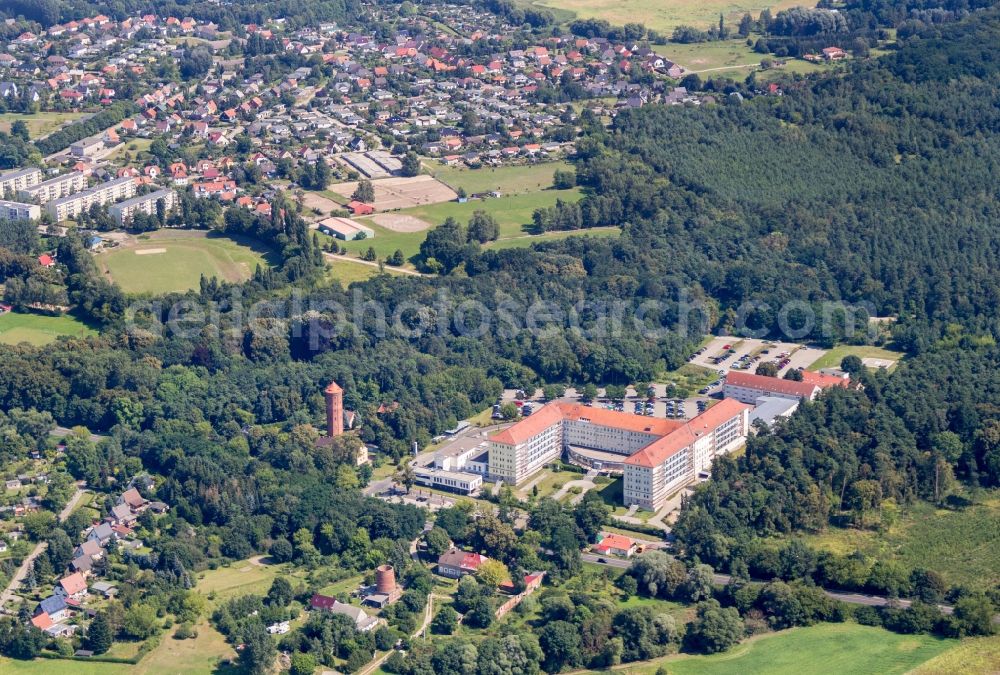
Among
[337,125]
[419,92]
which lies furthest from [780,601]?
[419,92]

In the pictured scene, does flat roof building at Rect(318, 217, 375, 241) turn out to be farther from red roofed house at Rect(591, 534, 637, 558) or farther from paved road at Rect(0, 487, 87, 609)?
red roofed house at Rect(591, 534, 637, 558)

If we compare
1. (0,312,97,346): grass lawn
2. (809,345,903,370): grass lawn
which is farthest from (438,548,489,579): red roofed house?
(0,312,97,346): grass lawn

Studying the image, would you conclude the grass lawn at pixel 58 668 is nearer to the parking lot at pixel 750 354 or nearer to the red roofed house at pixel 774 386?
the red roofed house at pixel 774 386

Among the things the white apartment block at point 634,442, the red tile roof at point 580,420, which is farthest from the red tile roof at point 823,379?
the red tile roof at point 580,420

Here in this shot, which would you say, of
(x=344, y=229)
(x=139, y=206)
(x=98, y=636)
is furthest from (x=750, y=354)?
(x=98, y=636)

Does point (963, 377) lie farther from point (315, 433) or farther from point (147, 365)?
point (147, 365)

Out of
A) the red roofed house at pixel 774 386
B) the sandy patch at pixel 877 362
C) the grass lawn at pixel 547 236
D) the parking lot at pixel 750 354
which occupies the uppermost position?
the grass lawn at pixel 547 236

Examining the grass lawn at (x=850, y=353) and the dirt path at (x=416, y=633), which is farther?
the grass lawn at (x=850, y=353)

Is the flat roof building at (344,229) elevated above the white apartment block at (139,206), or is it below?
below
